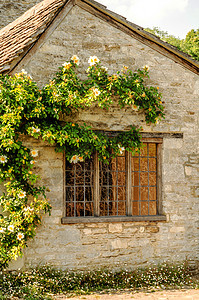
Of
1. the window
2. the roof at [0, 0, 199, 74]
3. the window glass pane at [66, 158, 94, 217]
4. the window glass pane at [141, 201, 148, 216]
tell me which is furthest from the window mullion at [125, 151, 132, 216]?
the roof at [0, 0, 199, 74]

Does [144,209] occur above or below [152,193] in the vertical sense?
below

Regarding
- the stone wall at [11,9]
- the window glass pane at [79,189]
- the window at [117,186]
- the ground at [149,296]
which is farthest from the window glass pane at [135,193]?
the stone wall at [11,9]

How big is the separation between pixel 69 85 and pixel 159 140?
87.7 inches

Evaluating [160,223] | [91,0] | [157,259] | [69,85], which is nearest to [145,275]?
[157,259]

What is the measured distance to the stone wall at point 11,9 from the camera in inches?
456

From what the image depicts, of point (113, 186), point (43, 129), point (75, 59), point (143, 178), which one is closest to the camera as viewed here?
point (43, 129)

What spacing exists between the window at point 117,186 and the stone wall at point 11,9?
6553 mm

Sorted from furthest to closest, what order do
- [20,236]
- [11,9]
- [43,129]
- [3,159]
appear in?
[11,9]
[43,129]
[3,159]
[20,236]

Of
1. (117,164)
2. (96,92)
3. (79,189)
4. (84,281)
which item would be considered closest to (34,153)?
(79,189)

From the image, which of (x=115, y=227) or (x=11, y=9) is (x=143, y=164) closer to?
(x=115, y=227)

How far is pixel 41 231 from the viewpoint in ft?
22.3

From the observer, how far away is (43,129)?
6648 millimetres

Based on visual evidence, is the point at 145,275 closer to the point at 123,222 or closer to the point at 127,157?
the point at 123,222

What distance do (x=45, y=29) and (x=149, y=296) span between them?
5.08m
